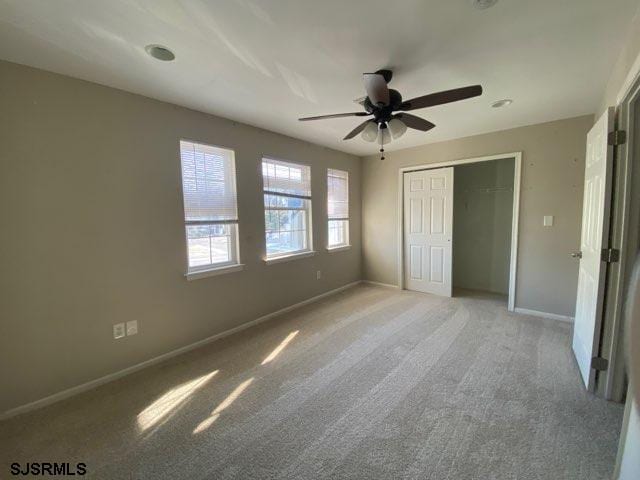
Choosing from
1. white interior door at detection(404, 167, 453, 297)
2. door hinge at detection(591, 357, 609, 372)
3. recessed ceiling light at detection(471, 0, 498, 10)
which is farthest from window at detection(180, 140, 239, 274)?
door hinge at detection(591, 357, 609, 372)

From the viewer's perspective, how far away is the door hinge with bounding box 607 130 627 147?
71.9 inches

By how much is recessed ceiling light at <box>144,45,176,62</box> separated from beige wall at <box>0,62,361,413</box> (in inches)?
28.9

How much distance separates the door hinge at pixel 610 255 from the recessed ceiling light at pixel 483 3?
Answer: 5.82 ft

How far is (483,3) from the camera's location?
139 centimetres

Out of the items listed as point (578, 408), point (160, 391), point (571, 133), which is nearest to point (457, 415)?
point (578, 408)

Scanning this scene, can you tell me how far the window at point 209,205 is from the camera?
109 inches

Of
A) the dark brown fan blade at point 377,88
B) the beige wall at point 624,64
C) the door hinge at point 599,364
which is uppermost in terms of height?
the beige wall at point 624,64

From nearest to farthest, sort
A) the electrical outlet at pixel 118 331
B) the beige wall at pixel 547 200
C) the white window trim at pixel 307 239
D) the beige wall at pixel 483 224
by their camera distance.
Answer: the electrical outlet at pixel 118 331 < the beige wall at pixel 547 200 < the white window trim at pixel 307 239 < the beige wall at pixel 483 224

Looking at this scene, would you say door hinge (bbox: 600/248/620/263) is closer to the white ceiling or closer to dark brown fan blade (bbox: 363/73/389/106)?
the white ceiling

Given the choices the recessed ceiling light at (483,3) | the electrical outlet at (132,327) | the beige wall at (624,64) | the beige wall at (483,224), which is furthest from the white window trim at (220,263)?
the beige wall at (483,224)

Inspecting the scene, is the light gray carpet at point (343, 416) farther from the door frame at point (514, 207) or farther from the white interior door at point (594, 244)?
the door frame at point (514, 207)

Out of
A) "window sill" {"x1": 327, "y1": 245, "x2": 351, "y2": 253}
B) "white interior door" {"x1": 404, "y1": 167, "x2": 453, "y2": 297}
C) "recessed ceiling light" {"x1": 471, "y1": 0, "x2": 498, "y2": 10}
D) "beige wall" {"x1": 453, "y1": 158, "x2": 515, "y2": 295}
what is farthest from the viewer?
"window sill" {"x1": 327, "y1": 245, "x2": 351, "y2": 253}

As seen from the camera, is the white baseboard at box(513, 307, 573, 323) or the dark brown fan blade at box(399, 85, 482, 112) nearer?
the dark brown fan blade at box(399, 85, 482, 112)

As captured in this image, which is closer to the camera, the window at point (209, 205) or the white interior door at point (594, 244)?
the white interior door at point (594, 244)
